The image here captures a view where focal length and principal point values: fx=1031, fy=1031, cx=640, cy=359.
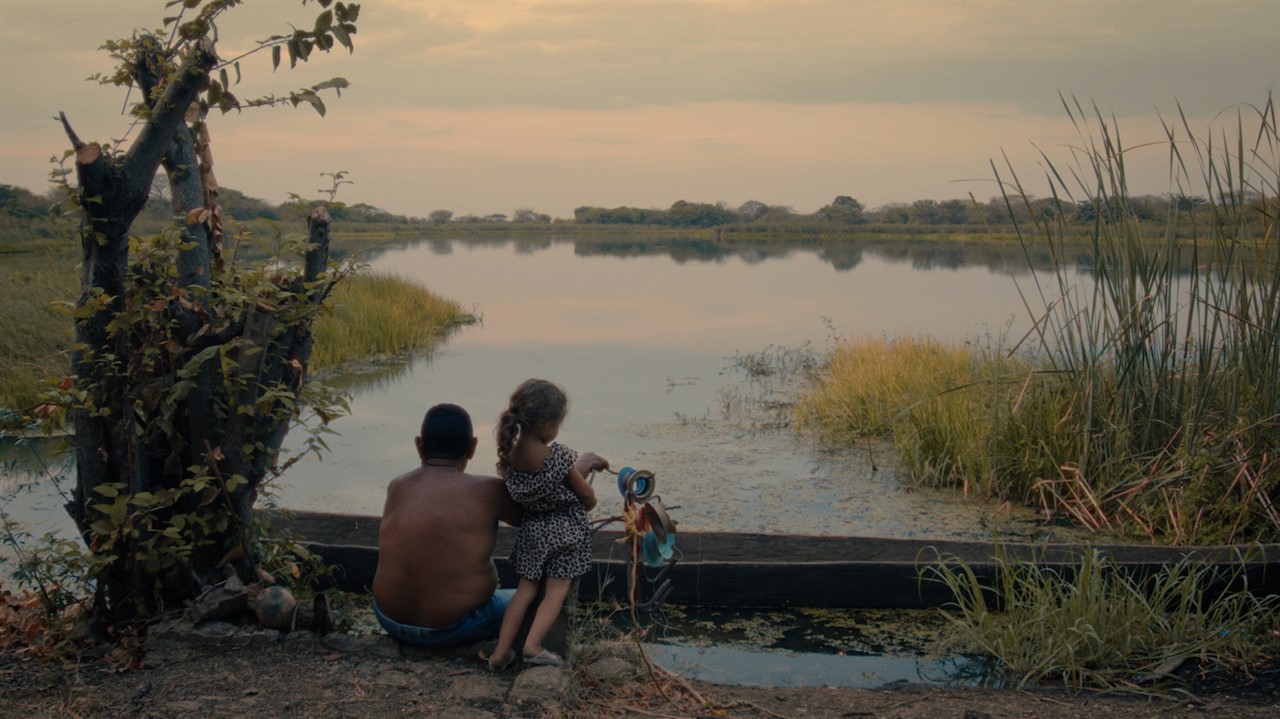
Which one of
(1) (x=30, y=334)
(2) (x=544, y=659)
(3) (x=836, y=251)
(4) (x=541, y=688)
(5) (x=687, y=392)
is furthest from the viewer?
(3) (x=836, y=251)

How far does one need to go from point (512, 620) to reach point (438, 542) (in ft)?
1.06

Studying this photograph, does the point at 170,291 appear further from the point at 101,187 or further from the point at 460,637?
the point at 460,637

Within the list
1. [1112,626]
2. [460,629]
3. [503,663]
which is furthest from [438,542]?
[1112,626]

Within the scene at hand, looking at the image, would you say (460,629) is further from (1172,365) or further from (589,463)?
(1172,365)

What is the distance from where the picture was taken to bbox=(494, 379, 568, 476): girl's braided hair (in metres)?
3.01

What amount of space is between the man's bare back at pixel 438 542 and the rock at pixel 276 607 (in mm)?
304

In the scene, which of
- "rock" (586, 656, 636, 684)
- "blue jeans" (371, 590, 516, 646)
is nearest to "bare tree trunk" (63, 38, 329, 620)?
"blue jeans" (371, 590, 516, 646)

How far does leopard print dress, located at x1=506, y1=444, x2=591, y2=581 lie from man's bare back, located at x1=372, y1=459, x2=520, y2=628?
0.29ft

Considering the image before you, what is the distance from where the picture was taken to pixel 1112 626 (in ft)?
12.1

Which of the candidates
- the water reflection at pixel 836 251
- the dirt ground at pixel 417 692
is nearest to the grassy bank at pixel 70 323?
the dirt ground at pixel 417 692

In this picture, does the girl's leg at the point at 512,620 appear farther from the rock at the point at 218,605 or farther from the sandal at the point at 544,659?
the rock at the point at 218,605

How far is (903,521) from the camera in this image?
584 centimetres

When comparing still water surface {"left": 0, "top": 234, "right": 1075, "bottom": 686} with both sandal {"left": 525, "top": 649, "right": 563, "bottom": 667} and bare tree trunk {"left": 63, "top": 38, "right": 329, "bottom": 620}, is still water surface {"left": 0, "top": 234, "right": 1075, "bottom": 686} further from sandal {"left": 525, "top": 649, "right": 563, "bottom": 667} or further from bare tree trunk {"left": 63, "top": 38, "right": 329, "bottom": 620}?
sandal {"left": 525, "top": 649, "right": 563, "bottom": 667}

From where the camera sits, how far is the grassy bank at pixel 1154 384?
487cm
